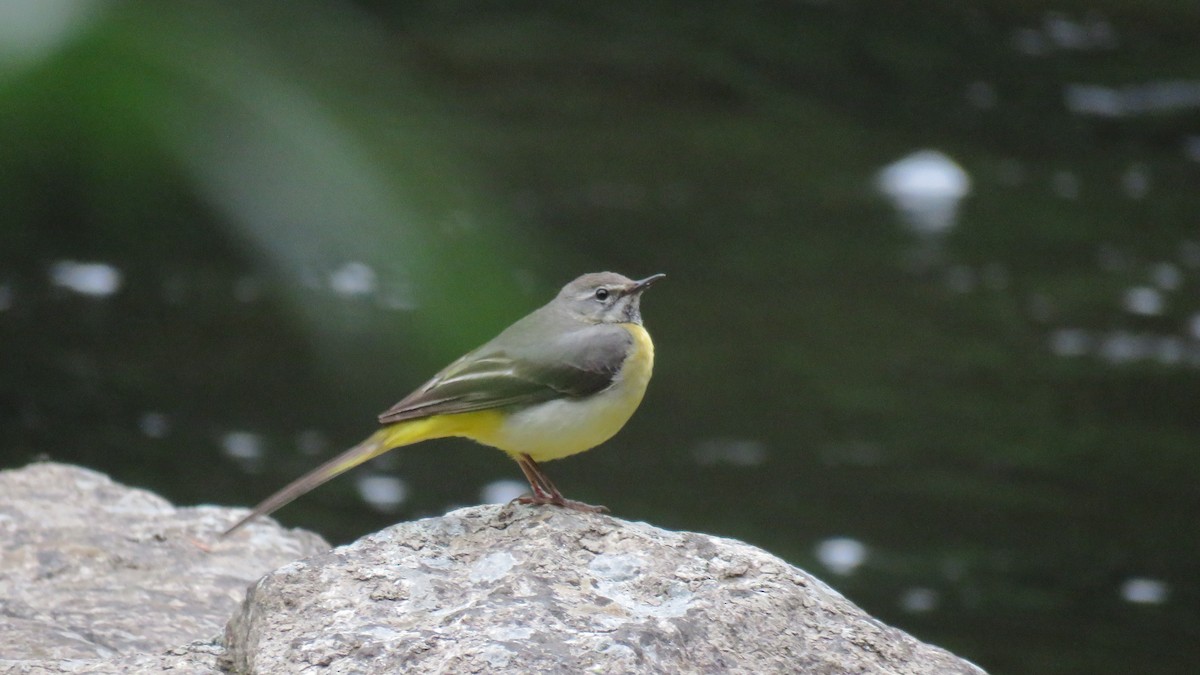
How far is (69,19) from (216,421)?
30.8 ft

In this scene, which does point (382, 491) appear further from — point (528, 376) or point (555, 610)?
point (555, 610)

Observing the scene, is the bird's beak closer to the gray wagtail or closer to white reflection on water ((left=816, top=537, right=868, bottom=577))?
the gray wagtail

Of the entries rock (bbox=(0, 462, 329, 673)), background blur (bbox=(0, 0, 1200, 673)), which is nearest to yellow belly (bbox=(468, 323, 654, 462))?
background blur (bbox=(0, 0, 1200, 673))

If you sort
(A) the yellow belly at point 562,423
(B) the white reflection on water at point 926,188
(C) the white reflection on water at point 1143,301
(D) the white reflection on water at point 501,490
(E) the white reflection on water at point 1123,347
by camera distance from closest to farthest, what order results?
(A) the yellow belly at point 562,423
(D) the white reflection on water at point 501,490
(E) the white reflection on water at point 1123,347
(C) the white reflection on water at point 1143,301
(B) the white reflection on water at point 926,188

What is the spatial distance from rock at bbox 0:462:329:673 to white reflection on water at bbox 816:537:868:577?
190 inches

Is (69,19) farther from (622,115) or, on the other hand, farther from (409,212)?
(622,115)

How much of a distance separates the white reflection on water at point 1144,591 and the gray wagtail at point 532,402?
5887 mm

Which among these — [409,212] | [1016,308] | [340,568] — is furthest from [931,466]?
[409,212]

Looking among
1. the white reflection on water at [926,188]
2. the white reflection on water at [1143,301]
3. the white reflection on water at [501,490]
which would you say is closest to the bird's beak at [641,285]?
the white reflection on water at [501,490]

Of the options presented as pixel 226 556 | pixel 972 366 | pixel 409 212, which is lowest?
pixel 409 212

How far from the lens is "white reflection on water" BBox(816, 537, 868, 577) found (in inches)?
367

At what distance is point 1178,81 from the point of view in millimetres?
15391

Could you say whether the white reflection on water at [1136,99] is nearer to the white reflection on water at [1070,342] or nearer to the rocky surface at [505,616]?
the white reflection on water at [1070,342]

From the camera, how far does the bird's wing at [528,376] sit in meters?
3.99
